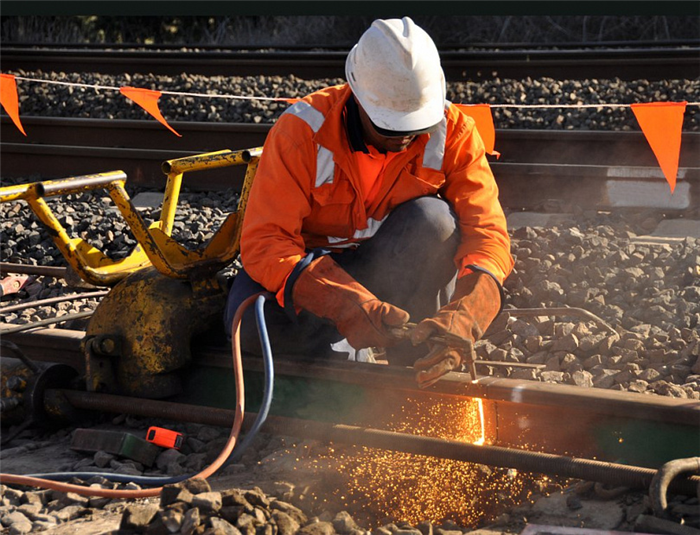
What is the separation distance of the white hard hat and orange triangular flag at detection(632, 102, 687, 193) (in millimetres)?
2851

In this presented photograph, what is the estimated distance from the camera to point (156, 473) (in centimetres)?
353

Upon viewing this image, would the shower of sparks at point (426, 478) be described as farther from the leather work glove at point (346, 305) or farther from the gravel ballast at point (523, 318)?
the leather work glove at point (346, 305)

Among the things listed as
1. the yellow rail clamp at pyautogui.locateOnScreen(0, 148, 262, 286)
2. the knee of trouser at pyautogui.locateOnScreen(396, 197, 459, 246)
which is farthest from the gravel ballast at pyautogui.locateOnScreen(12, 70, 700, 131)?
the knee of trouser at pyautogui.locateOnScreen(396, 197, 459, 246)

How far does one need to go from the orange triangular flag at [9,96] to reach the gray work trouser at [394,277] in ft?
17.8

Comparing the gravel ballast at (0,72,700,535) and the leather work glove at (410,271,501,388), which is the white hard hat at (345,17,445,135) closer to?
the leather work glove at (410,271,501,388)

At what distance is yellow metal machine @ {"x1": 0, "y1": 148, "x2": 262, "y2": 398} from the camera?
3.89 m

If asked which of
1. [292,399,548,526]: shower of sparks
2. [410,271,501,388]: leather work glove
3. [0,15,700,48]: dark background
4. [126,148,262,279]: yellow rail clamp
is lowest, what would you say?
[292,399,548,526]: shower of sparks

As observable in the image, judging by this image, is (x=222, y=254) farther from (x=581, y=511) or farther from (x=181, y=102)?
(x=181, y=102)

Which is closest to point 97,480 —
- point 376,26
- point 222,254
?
point 222,254

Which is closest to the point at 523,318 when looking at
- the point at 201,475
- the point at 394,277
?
the point at 394,277

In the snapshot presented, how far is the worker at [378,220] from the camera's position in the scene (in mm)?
3262

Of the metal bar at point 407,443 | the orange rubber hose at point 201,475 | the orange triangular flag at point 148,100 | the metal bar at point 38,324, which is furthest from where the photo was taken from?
the orange triangular flag at point 148,100

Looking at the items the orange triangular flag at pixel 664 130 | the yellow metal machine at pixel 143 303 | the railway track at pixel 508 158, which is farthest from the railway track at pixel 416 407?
the railway track at pixel 508 158

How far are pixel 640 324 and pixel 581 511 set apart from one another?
6.08 feet
